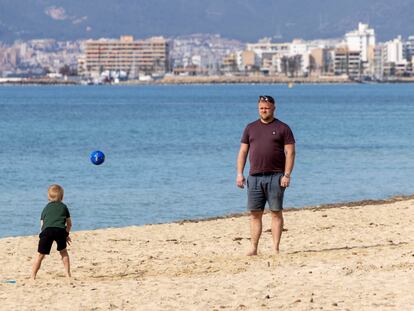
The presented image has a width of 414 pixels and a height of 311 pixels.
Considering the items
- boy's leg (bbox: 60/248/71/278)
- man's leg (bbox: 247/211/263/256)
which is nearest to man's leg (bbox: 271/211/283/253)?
man's leg (bbox: 247/211/263/256)

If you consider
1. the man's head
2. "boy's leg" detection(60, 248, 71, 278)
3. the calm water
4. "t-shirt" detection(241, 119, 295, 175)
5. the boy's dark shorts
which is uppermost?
the man's head

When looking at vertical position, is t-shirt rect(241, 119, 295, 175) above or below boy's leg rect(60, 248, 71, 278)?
above

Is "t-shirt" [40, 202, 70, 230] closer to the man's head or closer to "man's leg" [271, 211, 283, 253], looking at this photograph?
the man's head

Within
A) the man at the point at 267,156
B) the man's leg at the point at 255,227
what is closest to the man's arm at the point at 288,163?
the man at the point at 267,156

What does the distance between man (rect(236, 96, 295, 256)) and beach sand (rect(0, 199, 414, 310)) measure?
0.73 metres

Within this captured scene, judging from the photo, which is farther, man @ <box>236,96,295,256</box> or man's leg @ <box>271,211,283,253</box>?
man's leg @ <box>271,211,283,253</box>

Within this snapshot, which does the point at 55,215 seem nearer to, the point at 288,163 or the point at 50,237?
the point at 50,237

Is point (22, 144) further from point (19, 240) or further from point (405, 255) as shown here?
point (405, 255)

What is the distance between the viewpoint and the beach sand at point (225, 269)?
1136 cm

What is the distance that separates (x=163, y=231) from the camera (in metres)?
18.8

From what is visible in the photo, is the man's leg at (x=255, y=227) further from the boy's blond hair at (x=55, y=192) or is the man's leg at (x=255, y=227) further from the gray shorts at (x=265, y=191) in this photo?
the boy's blond hair at (x=55, y=192)

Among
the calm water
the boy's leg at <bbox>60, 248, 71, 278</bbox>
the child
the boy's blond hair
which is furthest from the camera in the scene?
the calm water

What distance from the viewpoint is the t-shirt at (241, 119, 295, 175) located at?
534 inches

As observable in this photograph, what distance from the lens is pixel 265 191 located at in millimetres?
13875
